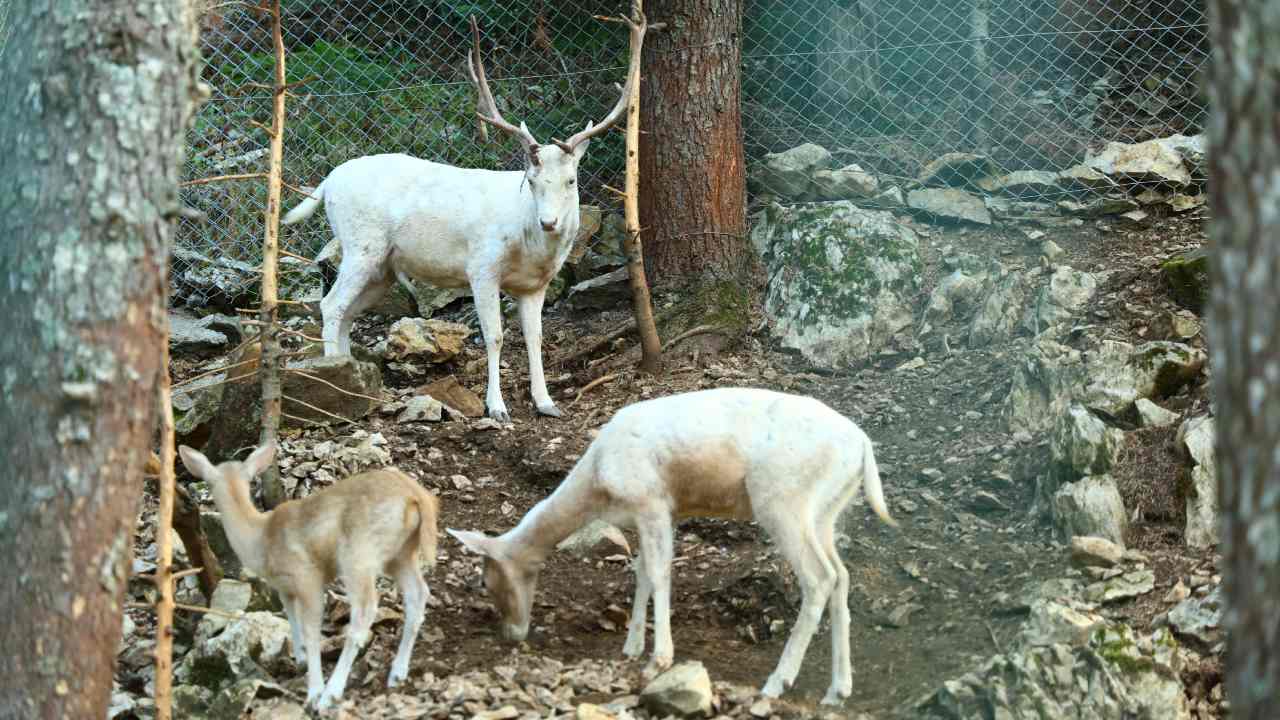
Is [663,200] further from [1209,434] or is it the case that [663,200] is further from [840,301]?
[1209,434]

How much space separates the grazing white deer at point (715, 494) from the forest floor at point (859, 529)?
242mm

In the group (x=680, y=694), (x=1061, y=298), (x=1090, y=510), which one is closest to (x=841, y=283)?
(x=1061, y=298)

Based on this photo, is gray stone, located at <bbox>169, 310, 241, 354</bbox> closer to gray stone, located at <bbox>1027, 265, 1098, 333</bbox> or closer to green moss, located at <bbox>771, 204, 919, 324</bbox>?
green moss, located at <bbox>771, 204, 919, 324</bbox>

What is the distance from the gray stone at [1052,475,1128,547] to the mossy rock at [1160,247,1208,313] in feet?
8.05

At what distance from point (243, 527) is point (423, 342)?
4.46m

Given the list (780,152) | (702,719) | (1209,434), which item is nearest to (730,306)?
(780,152)

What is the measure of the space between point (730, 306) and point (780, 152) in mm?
1961

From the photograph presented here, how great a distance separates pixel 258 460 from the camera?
18.5 feet

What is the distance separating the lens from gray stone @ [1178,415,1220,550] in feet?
20.8

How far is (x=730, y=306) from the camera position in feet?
31.9

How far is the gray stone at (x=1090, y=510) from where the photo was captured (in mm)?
6418

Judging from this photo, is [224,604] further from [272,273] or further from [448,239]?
[448,239]

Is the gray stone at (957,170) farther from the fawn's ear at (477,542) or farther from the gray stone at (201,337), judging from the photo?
the fawn's ear at (477,542)

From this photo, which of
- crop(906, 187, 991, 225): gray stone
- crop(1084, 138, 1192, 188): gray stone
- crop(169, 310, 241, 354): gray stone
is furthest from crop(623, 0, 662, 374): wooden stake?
crop(169, 310, 241, 354): gray stone
